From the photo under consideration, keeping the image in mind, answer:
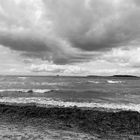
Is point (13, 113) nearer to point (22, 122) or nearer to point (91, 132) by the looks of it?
point (22, 122)

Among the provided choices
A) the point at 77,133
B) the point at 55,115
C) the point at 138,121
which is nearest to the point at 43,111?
the point at 55,115

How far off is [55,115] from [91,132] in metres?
3.36

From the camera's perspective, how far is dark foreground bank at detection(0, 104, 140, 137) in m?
7.12

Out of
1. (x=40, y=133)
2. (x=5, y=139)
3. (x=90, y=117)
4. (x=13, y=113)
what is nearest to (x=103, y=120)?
(x=90, y=117)

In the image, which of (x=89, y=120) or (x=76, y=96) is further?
(x=76, y=96)

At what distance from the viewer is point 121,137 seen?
250 inches

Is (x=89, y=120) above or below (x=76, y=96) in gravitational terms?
above

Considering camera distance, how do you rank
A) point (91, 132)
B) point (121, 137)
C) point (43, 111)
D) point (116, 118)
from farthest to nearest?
point (43, 111) → point (116, 118) → point (91, 132) → point (121, 137)

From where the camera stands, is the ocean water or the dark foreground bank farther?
the ocean water

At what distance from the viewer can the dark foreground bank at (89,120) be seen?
7121 mm

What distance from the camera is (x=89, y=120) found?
329 inches

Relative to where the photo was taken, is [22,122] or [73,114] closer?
[22,122]

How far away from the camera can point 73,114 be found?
372 inches

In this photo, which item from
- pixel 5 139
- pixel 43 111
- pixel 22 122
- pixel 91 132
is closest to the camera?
pixel 5 139
